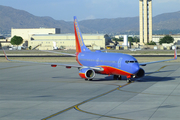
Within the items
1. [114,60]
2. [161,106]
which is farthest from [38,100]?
[114,60]

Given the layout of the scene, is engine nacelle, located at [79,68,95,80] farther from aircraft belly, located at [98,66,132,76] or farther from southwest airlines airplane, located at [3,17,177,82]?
aircraft belly, located at [98,66,132,76]

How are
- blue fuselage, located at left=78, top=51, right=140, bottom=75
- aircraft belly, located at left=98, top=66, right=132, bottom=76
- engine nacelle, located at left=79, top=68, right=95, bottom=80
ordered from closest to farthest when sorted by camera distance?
blue fuselage, located at left=78, top=51, right=140, bottom=75, aircraft belly, located at left=98, top=66, right=132, bottom=76, engine nacelle, located at left=79, top=68, right=95, bottom=80

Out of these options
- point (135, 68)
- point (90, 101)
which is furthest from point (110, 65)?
point (90, 101)

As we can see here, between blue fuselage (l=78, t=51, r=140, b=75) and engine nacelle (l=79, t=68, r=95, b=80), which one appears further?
engine nacelle (l=79, t=68, r=95, b=80)

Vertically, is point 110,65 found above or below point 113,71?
above

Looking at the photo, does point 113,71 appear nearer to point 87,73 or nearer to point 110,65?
point 110,65

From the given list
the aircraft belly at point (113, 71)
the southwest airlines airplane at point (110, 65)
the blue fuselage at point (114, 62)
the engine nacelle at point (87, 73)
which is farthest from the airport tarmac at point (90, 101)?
the blue fuselage at point (114, 62)

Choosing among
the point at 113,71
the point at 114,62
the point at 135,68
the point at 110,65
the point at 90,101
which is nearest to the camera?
the point at 90,101

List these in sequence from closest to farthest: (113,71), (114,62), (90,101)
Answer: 1. (90,101)
2. (114,62)
3. (113,71)

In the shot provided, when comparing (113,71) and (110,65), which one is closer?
(113,71)

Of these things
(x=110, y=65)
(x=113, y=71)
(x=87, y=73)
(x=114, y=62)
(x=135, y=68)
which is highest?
(x=114, y=62)

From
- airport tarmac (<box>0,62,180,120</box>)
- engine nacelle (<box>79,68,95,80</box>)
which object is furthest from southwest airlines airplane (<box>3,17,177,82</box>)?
airport tarmac (<box>0,62,180,120</box>)

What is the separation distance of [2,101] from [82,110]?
9.99 m

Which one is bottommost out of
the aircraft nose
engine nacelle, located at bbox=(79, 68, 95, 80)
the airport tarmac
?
the airport tarmac
